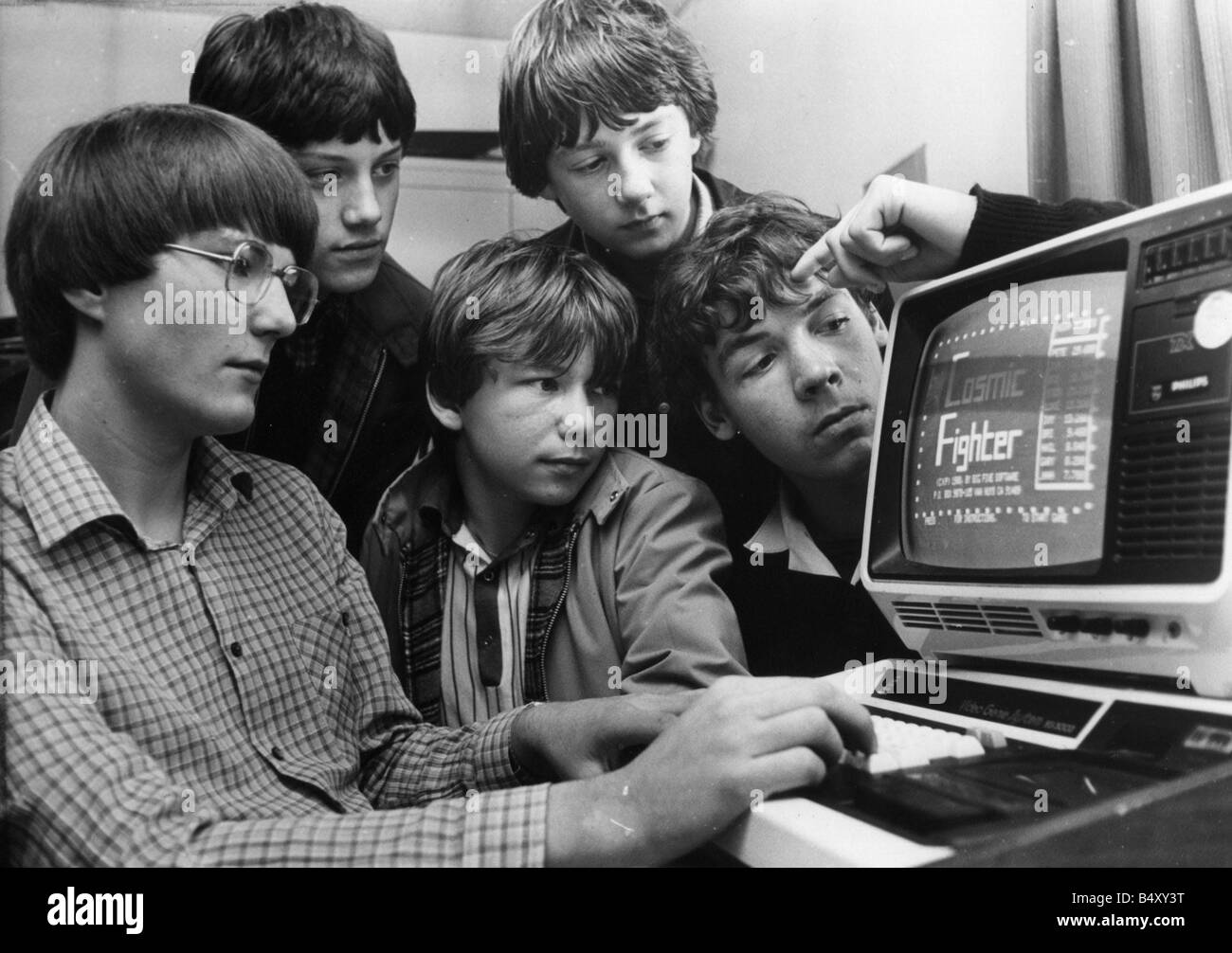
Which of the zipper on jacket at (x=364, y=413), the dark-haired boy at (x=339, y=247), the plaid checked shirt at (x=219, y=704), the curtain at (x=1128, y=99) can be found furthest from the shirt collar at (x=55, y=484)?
the curtain at (x=1128, y=99)

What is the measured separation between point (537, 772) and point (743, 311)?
1.84 feet

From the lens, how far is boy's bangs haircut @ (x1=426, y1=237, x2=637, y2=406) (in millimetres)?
1172

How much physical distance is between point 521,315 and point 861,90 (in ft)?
1.66

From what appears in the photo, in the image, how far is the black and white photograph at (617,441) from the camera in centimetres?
82

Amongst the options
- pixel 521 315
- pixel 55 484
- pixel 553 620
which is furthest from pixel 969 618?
pixel 55 484

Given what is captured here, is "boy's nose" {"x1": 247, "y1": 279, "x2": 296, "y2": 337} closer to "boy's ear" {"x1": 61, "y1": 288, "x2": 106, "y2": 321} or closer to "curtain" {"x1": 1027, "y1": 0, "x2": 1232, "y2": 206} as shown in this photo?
→ "boy's ear" {"x1": 61, "y1": 288, "x2": 106, "y2": 321}

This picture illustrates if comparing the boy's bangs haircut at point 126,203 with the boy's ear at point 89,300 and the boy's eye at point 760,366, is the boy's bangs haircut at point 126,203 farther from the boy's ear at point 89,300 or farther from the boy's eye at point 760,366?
the boy's eye at point 760,366

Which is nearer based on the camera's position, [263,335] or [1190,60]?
[263,335]

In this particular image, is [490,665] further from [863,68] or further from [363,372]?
[863,68]

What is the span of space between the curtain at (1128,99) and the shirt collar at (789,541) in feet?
1.67

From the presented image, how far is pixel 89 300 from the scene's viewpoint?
3.24ft

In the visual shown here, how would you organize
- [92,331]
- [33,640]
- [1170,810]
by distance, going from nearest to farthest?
[1170,810] → [33,640] → [92,331]
